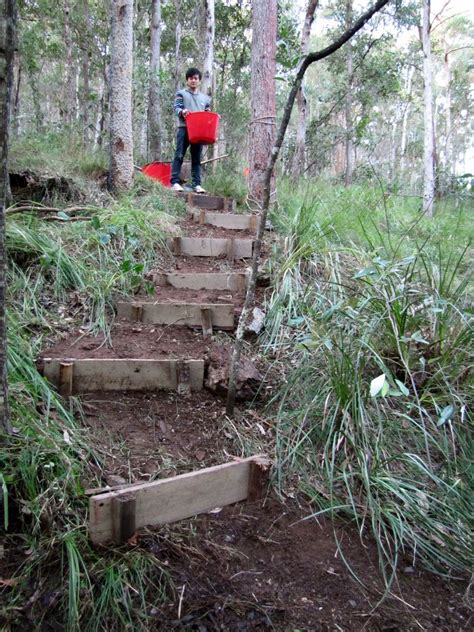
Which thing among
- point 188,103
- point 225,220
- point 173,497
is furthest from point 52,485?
point 188,103

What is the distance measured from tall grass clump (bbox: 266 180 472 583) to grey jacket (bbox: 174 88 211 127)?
13.3ft

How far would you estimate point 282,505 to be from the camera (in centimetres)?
192

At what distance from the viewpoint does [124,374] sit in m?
2.38

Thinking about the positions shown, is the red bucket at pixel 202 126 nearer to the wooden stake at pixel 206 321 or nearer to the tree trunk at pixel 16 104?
the tree trunk at pixel 16 104

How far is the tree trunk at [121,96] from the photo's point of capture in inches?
185

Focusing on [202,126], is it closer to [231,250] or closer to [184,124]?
[184,124]

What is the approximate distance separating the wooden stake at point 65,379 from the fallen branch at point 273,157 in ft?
2.56

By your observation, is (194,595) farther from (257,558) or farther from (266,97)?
(266,97)

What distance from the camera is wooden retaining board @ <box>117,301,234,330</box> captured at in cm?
297

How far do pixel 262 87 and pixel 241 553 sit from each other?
4.89m

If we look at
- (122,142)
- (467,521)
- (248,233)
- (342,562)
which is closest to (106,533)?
(342,562)

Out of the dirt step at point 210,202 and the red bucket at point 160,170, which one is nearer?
the dirt step at point 210,202

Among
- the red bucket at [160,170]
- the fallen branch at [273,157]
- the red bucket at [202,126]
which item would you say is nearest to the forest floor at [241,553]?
the fallen branch at [273,157]

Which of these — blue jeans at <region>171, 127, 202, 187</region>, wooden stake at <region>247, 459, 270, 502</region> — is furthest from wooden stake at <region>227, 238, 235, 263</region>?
wooden stake at <region>247, 459, 270, 502</region>
